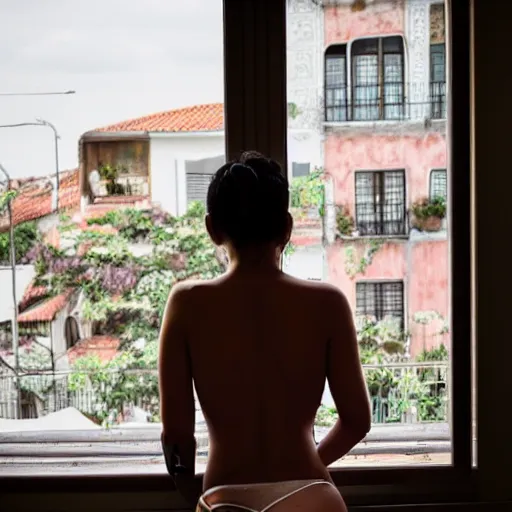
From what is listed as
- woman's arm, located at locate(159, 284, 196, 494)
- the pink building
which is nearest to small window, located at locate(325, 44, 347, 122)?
the pink building

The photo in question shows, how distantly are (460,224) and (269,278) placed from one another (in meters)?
0.72

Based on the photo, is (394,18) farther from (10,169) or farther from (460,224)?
(10,169)

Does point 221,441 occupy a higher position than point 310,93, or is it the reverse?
point 310,93

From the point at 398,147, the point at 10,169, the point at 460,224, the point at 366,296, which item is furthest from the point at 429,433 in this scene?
the point at 10,169

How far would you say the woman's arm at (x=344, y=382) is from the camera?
1549 millimetres

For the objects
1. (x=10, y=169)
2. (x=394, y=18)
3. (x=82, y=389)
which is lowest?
(x=82, y=389)

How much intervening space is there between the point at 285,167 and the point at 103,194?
0.44 meters

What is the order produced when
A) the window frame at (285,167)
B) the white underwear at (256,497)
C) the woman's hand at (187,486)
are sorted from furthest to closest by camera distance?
the window frame at (285,167)
the woman's hand at (187,486)
the white underwear at (256,497)

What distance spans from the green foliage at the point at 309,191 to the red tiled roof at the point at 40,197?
52 centimetres

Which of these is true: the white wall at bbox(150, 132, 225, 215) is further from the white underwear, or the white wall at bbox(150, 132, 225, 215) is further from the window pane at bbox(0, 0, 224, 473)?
the white underwear

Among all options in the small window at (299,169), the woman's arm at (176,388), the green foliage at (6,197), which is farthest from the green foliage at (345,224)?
the green foliage at (6,197)

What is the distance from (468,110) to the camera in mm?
2057

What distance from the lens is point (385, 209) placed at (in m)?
2.11

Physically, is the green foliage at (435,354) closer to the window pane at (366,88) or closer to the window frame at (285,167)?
the window frame at (285,167)
